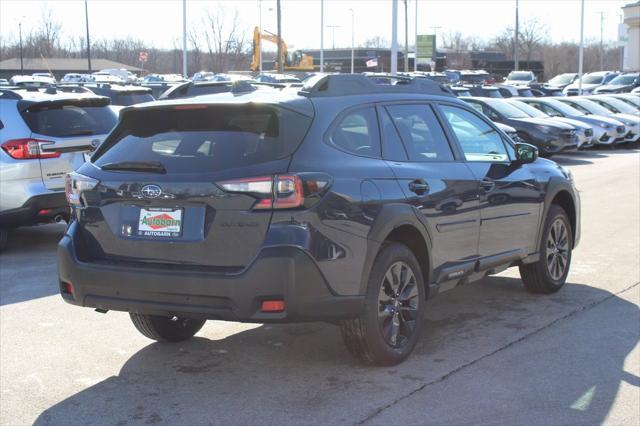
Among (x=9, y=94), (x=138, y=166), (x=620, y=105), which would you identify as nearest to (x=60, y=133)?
(x=9, y=94)

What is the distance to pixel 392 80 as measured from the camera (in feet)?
22.1

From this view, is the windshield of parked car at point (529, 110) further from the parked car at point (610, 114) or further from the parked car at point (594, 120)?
the parked car at point (610, 114)

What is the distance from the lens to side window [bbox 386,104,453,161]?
587 centimetres

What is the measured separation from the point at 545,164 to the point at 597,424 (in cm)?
325

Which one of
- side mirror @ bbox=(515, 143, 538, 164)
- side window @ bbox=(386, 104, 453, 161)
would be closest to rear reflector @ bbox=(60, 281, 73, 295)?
side window @ bbox=(386, 104, 453, 161)

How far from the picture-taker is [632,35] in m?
83.9

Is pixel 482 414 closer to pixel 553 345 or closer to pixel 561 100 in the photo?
pixel 553 345

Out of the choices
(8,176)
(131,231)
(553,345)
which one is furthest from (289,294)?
(8,176)

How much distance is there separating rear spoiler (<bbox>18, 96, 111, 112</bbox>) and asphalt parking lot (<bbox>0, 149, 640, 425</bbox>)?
256 centimetres

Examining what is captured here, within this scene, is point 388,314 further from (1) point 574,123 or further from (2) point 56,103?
(1) point 574,123

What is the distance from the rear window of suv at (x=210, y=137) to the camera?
16.1ft

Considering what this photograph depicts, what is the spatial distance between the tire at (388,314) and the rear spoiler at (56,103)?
568cm

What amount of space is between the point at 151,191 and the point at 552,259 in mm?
4002

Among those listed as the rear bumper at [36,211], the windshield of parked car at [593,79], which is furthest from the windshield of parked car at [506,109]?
the windshield of parked car at [593,79]
